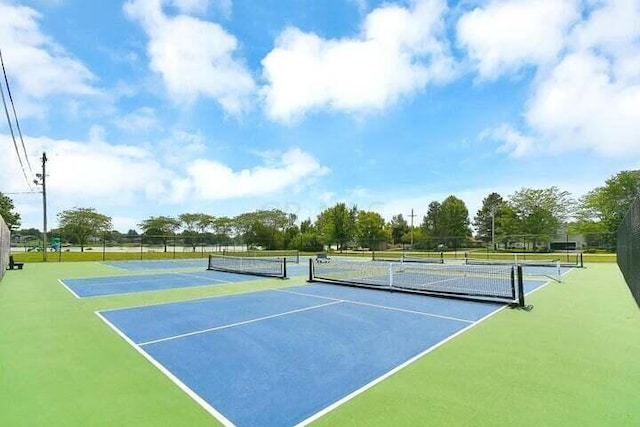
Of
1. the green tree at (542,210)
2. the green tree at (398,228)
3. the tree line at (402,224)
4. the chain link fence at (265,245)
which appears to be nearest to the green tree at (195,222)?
the tree line at (402,224)

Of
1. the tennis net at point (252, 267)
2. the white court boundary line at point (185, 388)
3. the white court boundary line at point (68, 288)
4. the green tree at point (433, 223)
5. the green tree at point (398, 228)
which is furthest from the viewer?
the green tree at point (398, 228)

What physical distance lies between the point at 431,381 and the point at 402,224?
3508 inches

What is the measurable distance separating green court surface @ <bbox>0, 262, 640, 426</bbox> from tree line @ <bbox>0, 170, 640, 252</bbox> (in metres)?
31.3

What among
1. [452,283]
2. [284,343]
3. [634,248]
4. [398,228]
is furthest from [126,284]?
[398,228]

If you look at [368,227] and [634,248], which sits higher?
[368,227]

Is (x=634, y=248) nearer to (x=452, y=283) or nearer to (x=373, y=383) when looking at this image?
(x=452, y=283)

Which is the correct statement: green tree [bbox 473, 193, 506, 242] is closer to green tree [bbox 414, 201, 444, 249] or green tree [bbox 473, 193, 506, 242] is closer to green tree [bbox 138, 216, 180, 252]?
green tree [bbox 414, 201, 444, 249]

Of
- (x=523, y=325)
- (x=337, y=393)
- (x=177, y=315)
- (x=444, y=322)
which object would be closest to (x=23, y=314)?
(x=177, y=315)

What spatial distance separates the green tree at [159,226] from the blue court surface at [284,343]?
7443 cm

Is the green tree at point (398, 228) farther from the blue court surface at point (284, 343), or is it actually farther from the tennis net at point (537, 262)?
the blue court surface at point (284, 343)

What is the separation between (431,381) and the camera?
476 centimetres

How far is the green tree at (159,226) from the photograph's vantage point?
259ft

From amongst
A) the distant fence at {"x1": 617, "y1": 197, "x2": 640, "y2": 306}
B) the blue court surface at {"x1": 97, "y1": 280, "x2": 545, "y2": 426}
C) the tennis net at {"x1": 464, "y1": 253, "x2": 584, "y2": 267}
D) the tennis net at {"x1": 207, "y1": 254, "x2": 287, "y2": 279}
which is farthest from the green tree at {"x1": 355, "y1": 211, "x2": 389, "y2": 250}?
the blue court surface at {"x1": 97, "y1": 280, "x2": 545, "y2": 426}

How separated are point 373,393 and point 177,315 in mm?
6194
